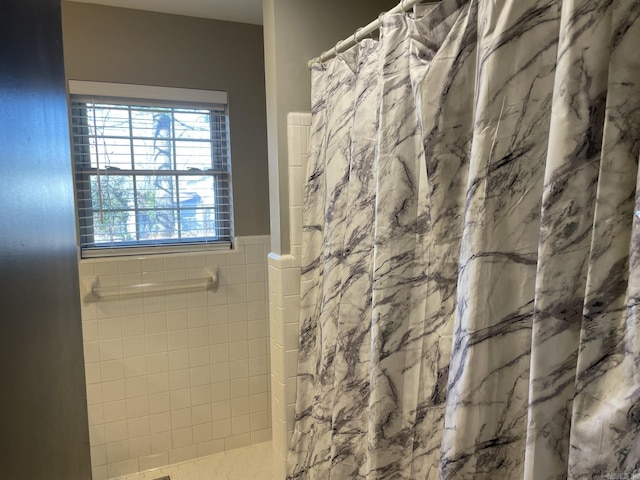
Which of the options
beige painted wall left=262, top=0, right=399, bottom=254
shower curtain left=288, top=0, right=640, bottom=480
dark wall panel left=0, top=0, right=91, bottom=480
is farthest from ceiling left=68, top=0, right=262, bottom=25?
dark wall panel left=0, top=0, right=91, bottom=480

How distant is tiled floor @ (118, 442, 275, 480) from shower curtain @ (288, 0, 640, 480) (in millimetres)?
1151

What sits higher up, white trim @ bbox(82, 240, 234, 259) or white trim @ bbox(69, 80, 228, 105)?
white trim @ bbox(69, 80, 228, 105)

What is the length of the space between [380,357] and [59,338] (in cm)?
83

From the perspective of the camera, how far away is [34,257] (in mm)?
526

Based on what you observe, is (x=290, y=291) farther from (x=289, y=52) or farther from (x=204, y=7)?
(x=204, y=7)

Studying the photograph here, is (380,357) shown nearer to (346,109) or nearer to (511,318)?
(511,318)

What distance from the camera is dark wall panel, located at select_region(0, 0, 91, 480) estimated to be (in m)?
0.44

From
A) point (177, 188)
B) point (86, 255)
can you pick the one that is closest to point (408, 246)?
point (177, 188)

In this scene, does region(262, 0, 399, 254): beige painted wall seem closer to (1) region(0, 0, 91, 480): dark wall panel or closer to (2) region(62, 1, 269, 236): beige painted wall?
(2) region(62, 1, 269, 236): beige painted wall

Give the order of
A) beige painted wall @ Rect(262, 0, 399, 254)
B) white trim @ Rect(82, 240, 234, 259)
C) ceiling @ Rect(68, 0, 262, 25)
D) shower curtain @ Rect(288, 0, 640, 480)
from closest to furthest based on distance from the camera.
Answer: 1. shower curtain @ Rect(288, 0, 640, 480)
2. beige painted wall @ Rect(262, 0, 399, 254)
3. ceiling @ Rect(68, 0, 262, 25)
4. white trim @ Rect(82, 240, 234, 259)

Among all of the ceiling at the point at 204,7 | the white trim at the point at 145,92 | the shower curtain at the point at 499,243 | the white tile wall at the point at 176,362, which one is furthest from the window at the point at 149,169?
the shower curtain at the point at 499,243

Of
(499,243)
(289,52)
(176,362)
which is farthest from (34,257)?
(176,362)

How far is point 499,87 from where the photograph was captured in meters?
0.82

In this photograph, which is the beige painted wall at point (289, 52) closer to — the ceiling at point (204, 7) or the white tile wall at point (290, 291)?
the white tile wall at point (290, 291)
